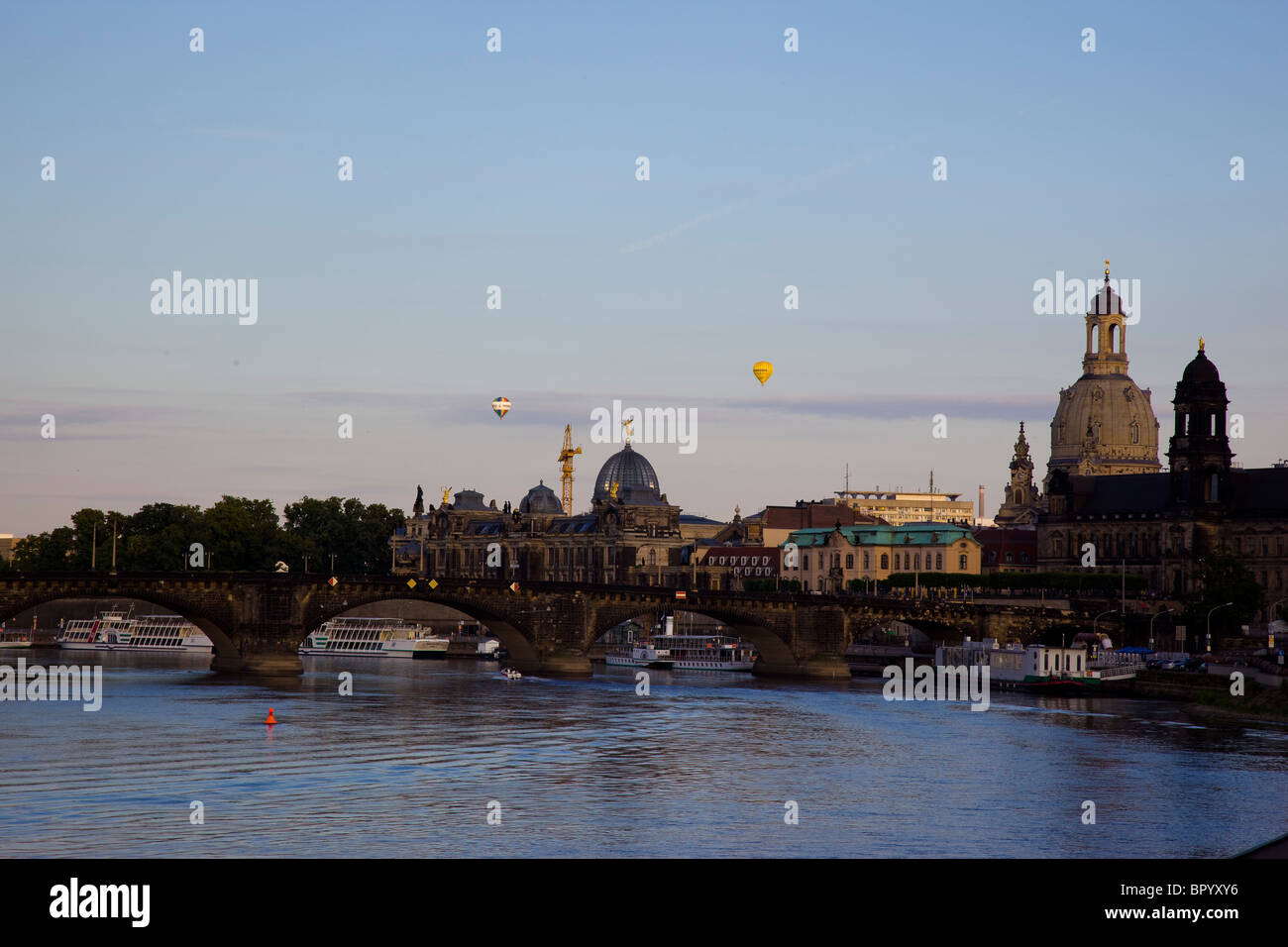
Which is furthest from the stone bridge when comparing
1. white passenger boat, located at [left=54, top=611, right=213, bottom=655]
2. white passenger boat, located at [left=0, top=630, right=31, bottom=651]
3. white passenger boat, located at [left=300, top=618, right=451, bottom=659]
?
white passenger boat, located at [left=0, top=630, right=31, bottom=651]

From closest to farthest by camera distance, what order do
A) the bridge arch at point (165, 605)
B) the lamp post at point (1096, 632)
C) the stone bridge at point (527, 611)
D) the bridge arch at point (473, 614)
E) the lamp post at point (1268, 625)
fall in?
1. the bridge arch at point (165, 605)
2. the stone bridge at point (527, 611)
3. the bridge arch at point (473, 614)
4. the lamp post at point (1268, 625)
5. the lamp post at point (1096, 632)

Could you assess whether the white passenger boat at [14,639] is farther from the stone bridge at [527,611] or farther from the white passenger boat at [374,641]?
the stone bridge at [527,611]

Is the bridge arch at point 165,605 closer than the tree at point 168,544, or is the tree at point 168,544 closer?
the bridge arch at point 165,605

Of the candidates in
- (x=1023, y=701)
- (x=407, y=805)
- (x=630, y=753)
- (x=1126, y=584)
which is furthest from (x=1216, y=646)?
(x=407, y=805)

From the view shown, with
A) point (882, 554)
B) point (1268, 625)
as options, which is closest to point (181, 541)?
point (882, 554)

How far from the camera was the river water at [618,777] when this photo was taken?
146 ft

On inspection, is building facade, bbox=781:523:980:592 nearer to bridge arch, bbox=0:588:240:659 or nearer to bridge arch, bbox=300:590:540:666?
bridge arch, bbox=300:590:540:666

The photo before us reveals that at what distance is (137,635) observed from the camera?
556 feet

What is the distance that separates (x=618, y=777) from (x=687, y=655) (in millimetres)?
85459

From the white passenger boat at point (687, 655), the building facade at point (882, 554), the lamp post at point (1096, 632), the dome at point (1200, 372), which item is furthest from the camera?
the building facade at point (882, 554)

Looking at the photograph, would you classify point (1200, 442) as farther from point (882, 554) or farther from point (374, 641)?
point (374, 641)

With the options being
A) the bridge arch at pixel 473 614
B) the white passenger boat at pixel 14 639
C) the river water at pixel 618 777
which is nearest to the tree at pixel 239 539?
the white passenger boat at pixel 14 639

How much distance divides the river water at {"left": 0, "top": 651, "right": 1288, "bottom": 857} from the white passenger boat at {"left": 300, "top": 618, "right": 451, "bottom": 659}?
60691 millimetres
